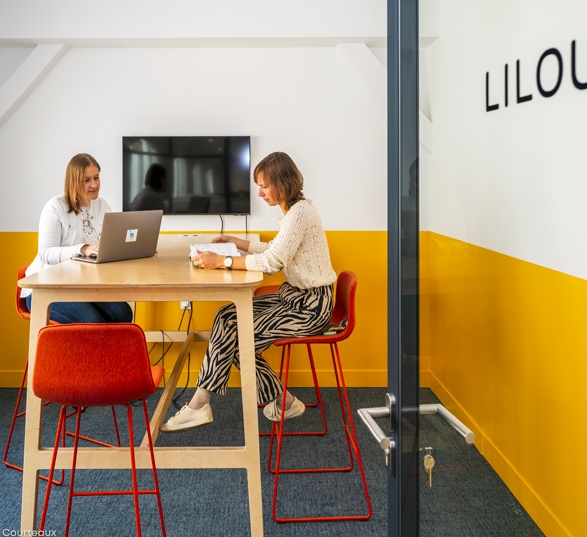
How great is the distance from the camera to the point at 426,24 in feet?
3.00

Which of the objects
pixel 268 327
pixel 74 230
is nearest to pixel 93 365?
pixel 268 327

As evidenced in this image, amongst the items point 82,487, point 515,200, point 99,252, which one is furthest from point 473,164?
point 82,487

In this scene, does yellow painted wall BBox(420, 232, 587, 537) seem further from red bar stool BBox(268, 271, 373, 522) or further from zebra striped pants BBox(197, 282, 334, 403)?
zebra striped pants BBox(197, 282, 334, 403)

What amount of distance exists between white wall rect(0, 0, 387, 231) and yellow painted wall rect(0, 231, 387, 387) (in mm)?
137

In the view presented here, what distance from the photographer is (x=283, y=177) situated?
9.93 feet

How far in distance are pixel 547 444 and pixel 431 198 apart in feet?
1.37

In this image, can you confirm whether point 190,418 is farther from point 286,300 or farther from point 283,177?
point 283,177

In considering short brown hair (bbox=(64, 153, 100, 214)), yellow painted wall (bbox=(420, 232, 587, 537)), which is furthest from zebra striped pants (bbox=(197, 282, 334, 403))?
yellow painted wall (bbox=(420, 232, 587, 537))

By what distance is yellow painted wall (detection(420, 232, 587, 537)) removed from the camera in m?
0.57

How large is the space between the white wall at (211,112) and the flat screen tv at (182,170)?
0.09 m

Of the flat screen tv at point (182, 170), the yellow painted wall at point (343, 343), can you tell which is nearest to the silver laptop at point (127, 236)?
the flat screen tv at point (182, 170)

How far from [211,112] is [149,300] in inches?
91.7

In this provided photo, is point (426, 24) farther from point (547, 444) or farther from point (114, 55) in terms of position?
point (114, 55)

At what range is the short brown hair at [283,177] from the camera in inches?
119
